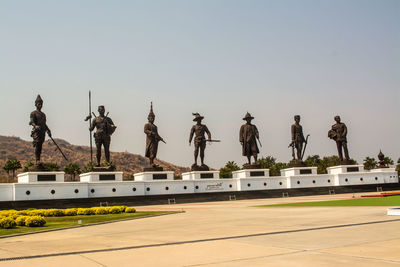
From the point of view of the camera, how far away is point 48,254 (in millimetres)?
9305

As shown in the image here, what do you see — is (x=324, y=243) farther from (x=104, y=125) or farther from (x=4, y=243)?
(x=104, y=125)

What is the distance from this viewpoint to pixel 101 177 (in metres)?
34.5

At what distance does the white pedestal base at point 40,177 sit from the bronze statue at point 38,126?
60.8 inches

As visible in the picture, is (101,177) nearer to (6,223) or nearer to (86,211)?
(86,211)

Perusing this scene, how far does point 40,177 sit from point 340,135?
93.2 ft

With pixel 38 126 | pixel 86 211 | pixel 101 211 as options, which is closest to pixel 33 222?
pixel 86 211

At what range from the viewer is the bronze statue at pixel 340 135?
43.3 metres

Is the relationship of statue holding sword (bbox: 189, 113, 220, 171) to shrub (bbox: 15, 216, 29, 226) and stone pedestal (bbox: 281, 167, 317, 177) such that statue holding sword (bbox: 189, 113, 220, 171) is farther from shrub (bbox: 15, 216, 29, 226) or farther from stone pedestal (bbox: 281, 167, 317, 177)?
shrub (bbox: 15, 216, 29, 226)

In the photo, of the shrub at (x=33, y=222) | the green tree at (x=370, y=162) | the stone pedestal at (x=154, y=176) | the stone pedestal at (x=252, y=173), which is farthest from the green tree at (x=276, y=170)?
the shrub at (x=33, y=222)

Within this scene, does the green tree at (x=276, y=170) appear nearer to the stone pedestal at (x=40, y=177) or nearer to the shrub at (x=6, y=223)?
the stone pedestal at (x=40, y=177)

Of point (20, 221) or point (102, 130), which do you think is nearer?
point (20, 221)

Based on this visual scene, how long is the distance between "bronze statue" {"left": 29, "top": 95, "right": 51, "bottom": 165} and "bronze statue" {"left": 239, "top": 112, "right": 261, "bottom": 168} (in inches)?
701

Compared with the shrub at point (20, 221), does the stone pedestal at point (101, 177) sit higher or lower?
higher

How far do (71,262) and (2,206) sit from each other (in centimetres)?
2315
